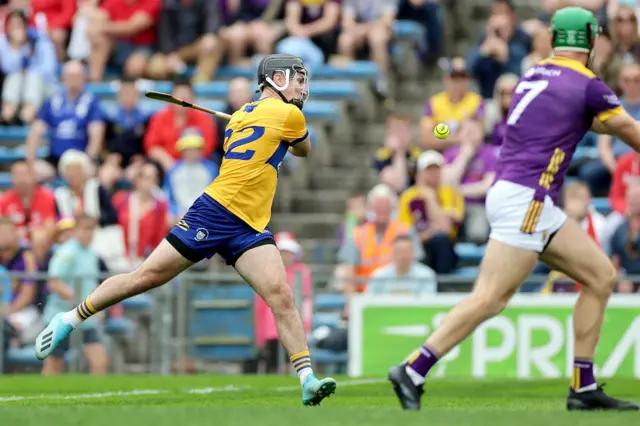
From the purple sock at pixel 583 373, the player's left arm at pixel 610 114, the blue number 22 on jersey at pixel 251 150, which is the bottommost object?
the purple sock at pixel 583 373

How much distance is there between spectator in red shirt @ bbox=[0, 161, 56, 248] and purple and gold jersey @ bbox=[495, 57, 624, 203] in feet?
30.3

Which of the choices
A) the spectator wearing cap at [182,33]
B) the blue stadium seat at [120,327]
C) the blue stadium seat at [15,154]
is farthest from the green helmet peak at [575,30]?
the spectator wearing cap at [182,33]

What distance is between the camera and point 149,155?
18562mm

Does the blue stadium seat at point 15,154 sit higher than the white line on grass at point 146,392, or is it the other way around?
the blue stadium seat at point 15,154

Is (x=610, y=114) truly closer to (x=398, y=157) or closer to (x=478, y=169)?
(x=478, y=169)

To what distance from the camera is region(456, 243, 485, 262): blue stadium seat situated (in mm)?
16328

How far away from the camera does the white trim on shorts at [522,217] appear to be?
907 cm

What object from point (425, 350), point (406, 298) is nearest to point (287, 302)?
point (425, 350)

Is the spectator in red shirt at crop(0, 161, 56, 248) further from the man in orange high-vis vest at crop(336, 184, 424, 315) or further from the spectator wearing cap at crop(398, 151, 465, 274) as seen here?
the spectator wearing cap at crop(398, 151, 465, 274)

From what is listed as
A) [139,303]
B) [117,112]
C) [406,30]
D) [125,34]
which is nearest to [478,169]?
[406,30]

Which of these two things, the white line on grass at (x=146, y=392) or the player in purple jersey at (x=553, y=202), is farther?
the white line on grass at (x=146, y=392)

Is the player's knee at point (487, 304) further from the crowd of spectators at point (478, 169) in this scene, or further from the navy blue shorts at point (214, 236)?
the crowd of spectators at point (478, 169)

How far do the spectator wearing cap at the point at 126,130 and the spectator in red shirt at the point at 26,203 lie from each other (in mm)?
1165

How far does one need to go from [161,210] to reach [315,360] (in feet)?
9.95
